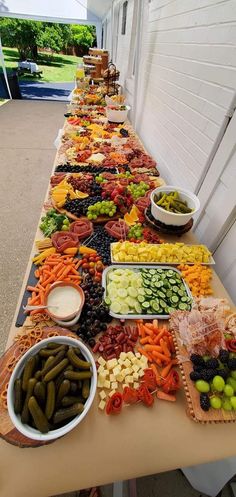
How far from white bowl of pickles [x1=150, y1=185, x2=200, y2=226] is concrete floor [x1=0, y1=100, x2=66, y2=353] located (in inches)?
64.9

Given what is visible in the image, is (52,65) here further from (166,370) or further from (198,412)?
(198,412)

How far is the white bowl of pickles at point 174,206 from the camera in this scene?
147 centimetres

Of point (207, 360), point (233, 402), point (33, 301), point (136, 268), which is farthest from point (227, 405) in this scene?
point (33, 301)

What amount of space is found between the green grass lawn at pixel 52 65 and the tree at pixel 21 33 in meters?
1.13

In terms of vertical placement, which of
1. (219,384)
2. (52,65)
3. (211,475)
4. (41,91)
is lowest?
(52,65)

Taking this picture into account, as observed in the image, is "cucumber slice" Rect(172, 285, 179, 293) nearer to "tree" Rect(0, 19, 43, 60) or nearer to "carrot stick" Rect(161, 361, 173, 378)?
"carrot stick" Rect(161, 361, 173, 378)

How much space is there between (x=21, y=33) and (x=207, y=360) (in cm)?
2199

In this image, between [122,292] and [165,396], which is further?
[122,292]

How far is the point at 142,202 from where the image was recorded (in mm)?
1831

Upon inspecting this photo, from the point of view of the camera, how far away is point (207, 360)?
868 millimetres

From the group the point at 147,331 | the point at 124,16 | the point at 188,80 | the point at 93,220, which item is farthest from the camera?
the point at 124,16

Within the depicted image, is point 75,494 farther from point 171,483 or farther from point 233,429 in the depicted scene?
point 233,429

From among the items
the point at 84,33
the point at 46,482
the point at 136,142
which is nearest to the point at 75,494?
the point at 46,482

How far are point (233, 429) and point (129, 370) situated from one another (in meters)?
0.41
